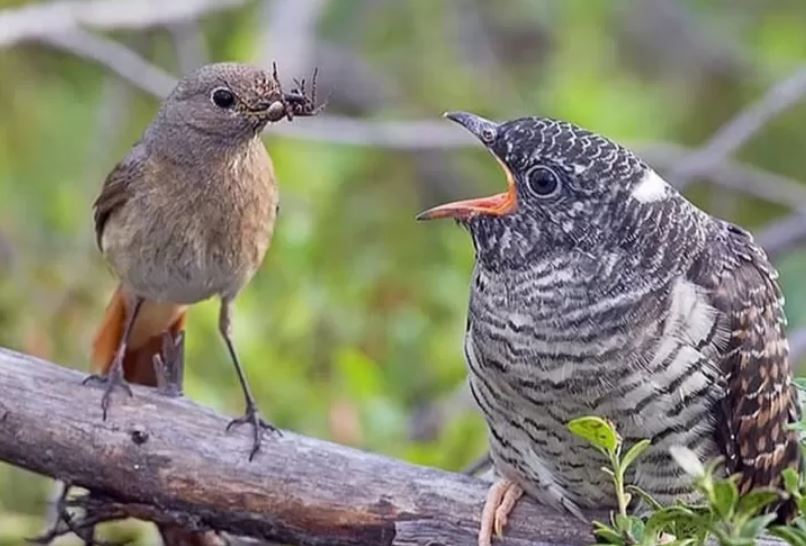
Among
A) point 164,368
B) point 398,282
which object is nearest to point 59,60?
point 398,282

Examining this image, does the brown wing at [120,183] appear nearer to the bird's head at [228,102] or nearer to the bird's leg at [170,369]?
the bird's head at [228,102]

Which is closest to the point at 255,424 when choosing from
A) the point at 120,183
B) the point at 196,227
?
the point at 196,227

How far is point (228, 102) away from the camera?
9.70ft

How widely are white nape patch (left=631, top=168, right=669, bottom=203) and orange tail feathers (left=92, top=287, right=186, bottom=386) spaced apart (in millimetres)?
1017

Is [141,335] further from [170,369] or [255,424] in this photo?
[255,424]

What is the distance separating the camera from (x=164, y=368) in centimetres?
298

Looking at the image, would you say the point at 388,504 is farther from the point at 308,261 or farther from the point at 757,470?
the point at 308,261

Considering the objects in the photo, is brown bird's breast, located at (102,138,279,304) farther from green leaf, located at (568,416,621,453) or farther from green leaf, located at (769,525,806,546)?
green leaf, located at (769,525,806,546)

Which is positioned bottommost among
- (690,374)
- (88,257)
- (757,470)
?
(88,257)

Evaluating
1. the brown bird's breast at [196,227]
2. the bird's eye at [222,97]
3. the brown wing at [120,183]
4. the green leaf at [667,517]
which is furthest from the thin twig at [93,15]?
the green leaf at [667,517]

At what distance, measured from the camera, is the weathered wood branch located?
2.78m

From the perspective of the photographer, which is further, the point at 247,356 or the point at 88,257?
the point at 88,257

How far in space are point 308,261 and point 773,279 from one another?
1324 mm

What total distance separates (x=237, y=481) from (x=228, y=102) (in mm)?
669
